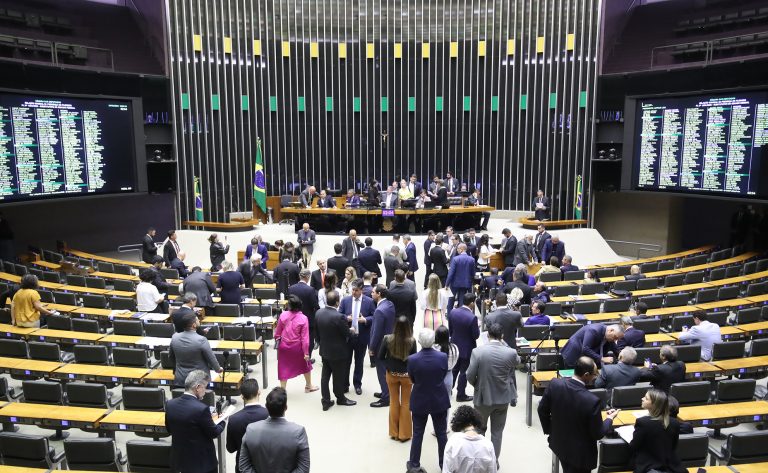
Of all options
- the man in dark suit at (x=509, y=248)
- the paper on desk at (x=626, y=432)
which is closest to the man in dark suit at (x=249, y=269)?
the man in dark suit at (x=509, y=248)

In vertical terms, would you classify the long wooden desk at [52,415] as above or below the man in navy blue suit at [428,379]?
below

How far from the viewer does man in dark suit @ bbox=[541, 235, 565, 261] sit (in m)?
12.7

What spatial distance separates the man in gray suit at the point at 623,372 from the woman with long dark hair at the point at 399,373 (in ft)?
6.41

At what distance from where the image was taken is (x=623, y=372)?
594 centimetres

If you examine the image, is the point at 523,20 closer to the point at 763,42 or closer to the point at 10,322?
the point at 763,42

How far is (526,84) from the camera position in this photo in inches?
792

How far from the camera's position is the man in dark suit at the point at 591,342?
21.1ft

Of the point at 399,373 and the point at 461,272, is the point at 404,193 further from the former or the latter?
the point at 399,373

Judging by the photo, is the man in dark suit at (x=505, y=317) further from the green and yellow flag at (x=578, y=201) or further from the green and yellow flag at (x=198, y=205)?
the green and yellow flag at (x=198, y=205)

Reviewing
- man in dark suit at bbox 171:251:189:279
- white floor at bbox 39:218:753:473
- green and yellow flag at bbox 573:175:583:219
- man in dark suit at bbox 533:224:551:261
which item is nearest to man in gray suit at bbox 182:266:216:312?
white floor at bbox 39:218:753:473

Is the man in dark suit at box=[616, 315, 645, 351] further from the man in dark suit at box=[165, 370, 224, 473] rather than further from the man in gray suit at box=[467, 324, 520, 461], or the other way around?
the man in dark suit at box=[165, 370, 224, 473]

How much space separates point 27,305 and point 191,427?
16.8 ft

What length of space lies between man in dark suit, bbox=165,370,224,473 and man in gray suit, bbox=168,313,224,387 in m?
1.34

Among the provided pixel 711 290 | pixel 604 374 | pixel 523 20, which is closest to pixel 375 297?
pixel 604 374
